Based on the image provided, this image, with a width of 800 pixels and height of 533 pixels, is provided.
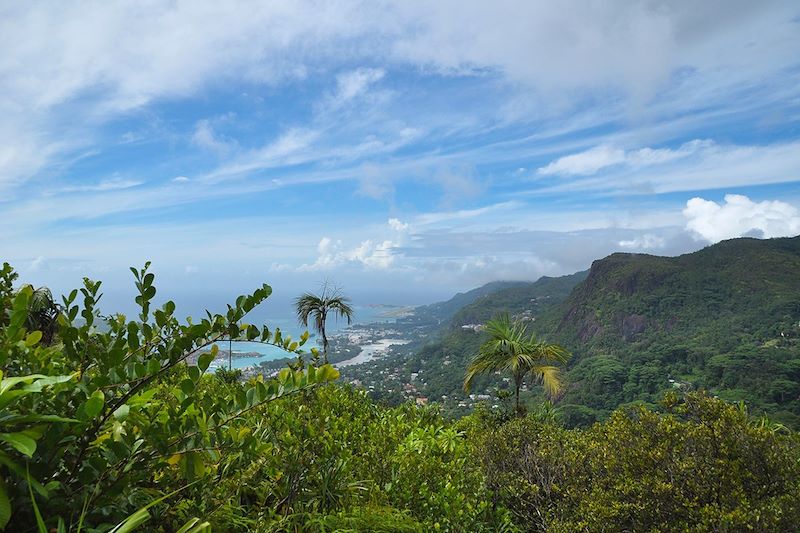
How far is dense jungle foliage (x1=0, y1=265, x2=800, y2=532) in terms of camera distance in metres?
1.70

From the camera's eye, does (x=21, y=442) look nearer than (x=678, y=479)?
Yes

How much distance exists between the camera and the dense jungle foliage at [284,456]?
1.70 metres

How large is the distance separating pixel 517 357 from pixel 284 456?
735 cm

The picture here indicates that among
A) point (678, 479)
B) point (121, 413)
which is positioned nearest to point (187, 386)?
point (121, 413)

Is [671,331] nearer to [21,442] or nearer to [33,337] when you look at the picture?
[33,337]

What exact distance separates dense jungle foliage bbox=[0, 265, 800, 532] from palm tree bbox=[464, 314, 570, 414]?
3121 mm

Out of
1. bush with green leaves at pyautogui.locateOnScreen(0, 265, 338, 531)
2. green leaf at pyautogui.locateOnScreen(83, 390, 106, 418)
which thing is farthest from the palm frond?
green leaf at pyautogui.locateOnScreen(83, 390, 106, 418)

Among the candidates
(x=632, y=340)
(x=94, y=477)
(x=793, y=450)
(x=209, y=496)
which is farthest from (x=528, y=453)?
(x=632, y=340)

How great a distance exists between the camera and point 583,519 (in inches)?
173

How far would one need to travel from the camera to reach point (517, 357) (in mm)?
9906

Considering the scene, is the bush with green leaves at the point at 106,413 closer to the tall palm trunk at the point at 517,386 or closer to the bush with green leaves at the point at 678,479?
the bush with green leaves at the point at 678,479

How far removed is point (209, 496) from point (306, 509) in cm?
Answer: 133

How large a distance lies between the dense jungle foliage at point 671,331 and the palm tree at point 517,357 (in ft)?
93.5

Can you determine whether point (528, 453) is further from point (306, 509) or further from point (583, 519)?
point (306, 509)
